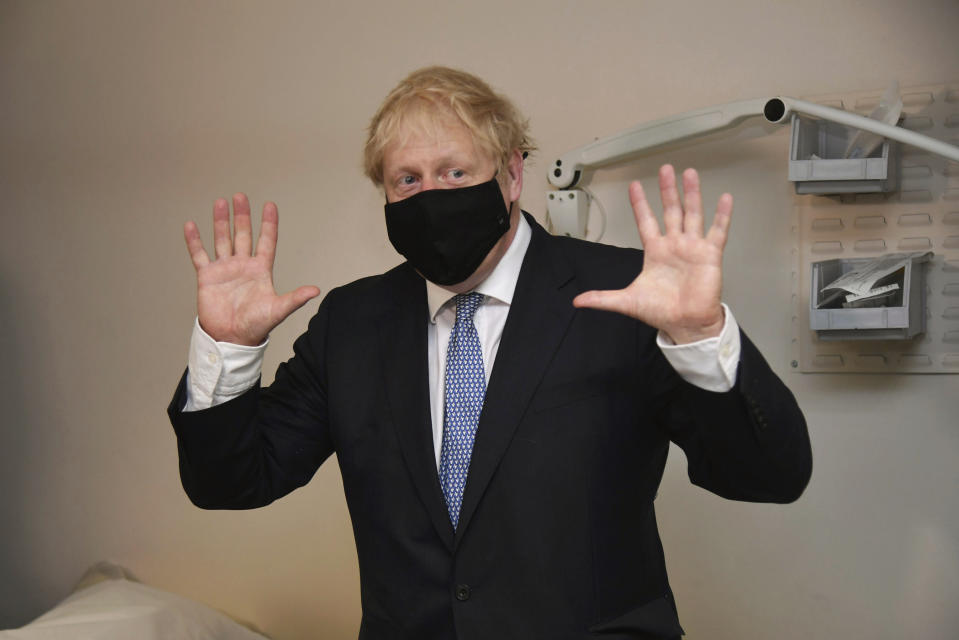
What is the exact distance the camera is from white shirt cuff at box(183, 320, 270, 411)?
4.47 ft

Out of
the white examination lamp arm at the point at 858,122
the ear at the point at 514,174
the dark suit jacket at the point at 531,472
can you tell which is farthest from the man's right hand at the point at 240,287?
the white examination lamp arm at the point at 858,122

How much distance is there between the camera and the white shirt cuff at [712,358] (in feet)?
3.72

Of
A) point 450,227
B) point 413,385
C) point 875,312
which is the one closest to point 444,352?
point 413,385

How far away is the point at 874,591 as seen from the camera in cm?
221

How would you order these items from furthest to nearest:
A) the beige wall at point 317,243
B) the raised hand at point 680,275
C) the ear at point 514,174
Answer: the beige wall at point 317,243 → the ear at point 514,174 → the raised hand at point 680,275

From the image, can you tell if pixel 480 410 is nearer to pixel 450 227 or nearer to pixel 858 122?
pixel 450 227

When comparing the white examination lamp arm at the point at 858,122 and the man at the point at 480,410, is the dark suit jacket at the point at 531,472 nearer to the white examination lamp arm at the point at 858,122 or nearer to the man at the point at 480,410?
the man at the point at 480,410

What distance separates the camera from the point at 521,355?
1.38 metres

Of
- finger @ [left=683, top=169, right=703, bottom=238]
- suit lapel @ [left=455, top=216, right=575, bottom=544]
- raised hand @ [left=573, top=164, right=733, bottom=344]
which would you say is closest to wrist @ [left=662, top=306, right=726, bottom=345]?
raised hand @ [left=573, top=164, right=733, bottom=344]

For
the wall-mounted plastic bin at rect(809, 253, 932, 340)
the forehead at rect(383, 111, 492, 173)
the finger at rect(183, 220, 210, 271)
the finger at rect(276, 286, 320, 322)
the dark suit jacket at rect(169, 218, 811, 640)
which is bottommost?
the dark suit jacket at rect(169, 218, 811, 640)

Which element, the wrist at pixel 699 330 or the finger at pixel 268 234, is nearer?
the wrist at pixel 699 330

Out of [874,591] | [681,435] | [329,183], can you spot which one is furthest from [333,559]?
[681,435]

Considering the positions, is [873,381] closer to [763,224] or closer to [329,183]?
[763,224]

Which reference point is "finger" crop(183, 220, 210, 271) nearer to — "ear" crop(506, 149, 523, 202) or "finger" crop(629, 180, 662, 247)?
"ear" crop(506, 149, 523, 202)
